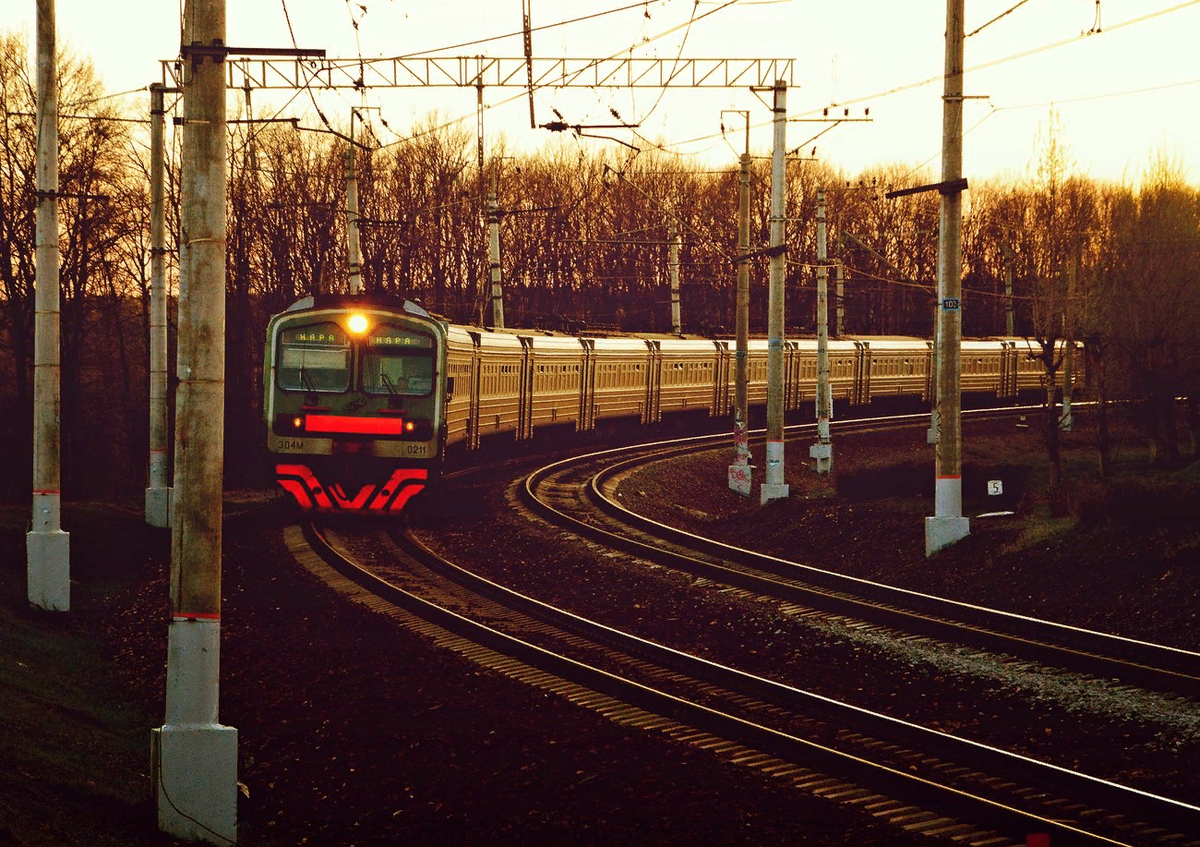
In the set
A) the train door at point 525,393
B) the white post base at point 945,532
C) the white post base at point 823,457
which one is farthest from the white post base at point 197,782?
the white post base at point 823,457

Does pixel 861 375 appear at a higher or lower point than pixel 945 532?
higher

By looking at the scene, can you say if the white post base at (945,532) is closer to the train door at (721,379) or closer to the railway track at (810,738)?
the railway track at (810,738)

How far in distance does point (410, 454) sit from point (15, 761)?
1228cm

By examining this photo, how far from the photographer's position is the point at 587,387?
36594 mm

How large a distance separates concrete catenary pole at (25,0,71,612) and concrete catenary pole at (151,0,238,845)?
764 centimetres

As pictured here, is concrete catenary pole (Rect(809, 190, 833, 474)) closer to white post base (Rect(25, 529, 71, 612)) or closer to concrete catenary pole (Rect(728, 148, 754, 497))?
concrete catenary pole (Rect(728, 148, 754, 497))

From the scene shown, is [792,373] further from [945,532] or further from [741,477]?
[945,532]

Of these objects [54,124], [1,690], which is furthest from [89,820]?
[54,124]

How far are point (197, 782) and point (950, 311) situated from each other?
1177cm

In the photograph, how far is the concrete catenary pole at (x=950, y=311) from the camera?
1683 centimetres

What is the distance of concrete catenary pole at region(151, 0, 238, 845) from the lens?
762 centimetres

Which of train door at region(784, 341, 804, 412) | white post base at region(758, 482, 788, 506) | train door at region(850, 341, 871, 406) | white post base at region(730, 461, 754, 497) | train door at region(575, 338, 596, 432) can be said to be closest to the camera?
white post base at region(758, 482, 788, 506)

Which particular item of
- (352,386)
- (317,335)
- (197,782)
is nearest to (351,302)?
(317,335)

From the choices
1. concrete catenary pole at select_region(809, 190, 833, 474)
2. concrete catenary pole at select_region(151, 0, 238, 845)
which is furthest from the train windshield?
concrete catenary pole at select_region(809, 190, 833, 474)
